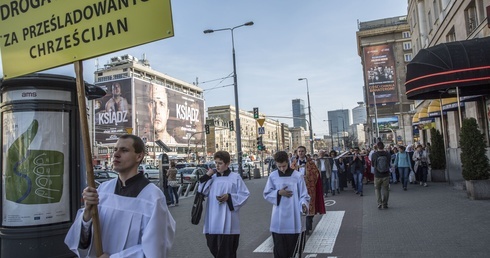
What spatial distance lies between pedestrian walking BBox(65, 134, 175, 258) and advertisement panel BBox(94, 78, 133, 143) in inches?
3507

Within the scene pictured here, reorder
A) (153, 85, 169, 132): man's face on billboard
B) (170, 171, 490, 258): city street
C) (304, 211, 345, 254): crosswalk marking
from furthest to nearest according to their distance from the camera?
(153, 85, 169, 132): man's face on billboard → (304, 211, 345, 254): crosswalk marking → (170, 171, 490, 258): city street

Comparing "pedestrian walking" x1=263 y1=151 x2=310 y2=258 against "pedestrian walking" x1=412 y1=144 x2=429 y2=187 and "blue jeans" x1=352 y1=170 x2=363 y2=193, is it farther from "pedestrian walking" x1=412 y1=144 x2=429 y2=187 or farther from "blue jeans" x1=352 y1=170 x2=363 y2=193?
"pedestrian walking" x1=412 y1=144 x2=429 y2=187

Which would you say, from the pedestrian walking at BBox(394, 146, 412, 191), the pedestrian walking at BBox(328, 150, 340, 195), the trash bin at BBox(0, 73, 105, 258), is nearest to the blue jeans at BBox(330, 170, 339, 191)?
the pedestrian walking at BBox(328, 150, 340, 195)

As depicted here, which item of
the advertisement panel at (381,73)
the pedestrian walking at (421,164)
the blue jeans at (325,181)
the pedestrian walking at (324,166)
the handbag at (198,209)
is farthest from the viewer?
the advertisement panel at (381,73)

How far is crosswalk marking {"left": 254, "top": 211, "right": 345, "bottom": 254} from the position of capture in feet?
22.8

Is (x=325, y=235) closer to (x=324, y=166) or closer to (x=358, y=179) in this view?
(x=324, y=166)

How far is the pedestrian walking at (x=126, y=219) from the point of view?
8.04 feet

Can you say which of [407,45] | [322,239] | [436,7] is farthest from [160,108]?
[322,239]

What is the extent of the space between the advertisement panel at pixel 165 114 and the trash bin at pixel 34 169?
75413 millimetres

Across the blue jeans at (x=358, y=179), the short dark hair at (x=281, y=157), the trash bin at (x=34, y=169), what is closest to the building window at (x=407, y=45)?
the blue jeans at (x=358, y=179)

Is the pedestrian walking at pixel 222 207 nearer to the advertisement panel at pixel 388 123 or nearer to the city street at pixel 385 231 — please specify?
the city street at pixel 385 231

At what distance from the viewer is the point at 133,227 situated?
8.32 ft

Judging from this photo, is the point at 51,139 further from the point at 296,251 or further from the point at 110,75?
the point at 110,75

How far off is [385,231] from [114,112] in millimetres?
89087
